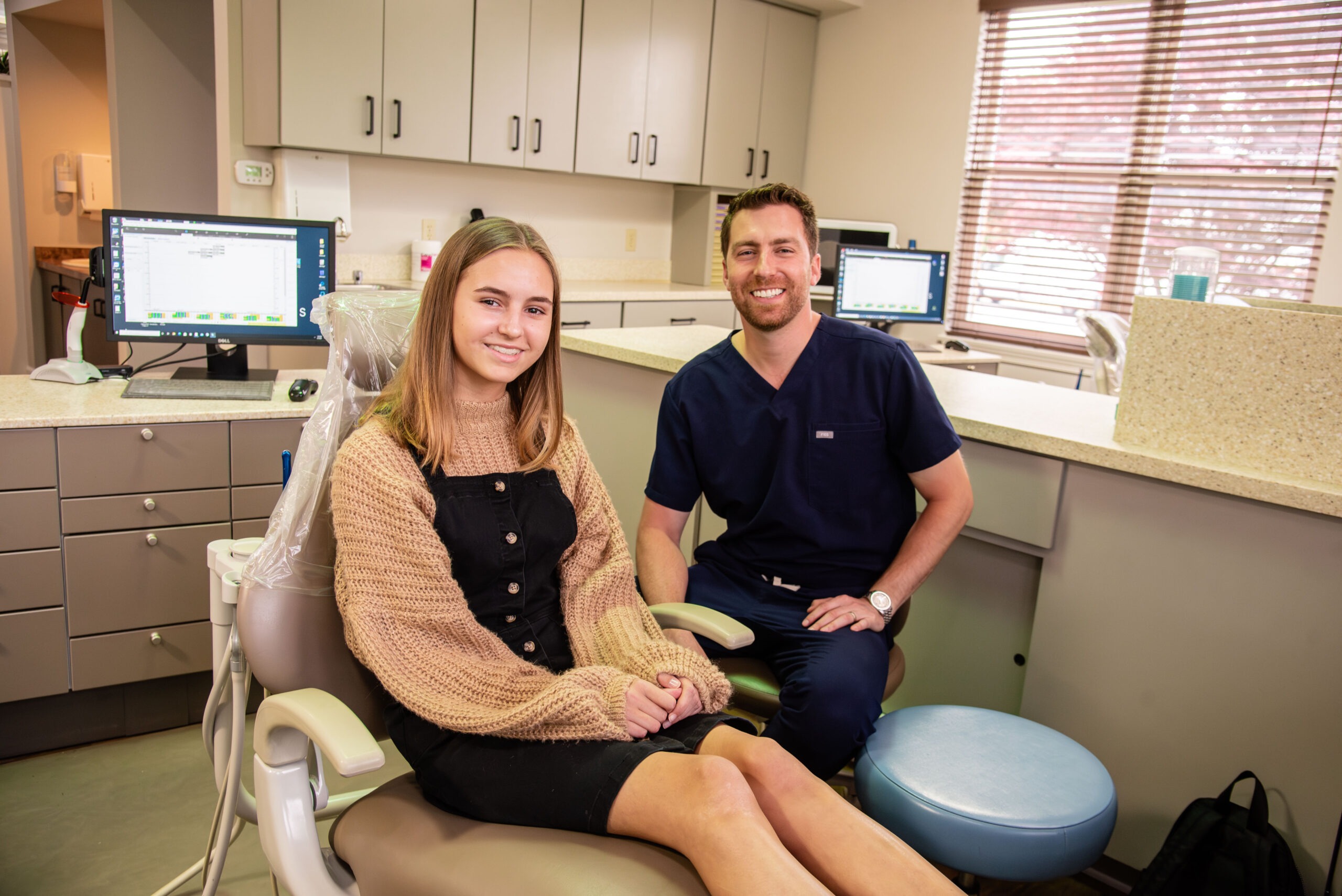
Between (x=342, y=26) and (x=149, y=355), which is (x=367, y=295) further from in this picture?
(x=149, y=355)

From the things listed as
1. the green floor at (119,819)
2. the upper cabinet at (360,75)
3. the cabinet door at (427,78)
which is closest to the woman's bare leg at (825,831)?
the green floor at (119,819)

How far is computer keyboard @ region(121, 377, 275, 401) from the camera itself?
2.27m

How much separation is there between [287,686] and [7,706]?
1332 mm

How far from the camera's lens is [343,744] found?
104 cm

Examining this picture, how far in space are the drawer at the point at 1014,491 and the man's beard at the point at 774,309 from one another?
431 millimetres

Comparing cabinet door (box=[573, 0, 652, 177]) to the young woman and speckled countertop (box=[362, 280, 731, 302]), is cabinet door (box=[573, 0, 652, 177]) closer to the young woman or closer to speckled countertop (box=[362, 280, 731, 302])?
speckled countertop (box=[362, 280, 731, 302])

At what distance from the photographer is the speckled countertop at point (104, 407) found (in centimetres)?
204

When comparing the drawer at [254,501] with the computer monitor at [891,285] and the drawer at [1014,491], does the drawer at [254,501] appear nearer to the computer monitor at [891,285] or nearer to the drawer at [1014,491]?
the drawer at [1014,491]

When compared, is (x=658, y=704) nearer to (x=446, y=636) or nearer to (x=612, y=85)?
(x=446, y=636)

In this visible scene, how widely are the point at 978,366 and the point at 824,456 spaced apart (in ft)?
9.28

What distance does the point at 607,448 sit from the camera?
2.68 meters

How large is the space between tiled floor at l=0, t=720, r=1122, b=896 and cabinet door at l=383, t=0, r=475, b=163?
2.53 metres

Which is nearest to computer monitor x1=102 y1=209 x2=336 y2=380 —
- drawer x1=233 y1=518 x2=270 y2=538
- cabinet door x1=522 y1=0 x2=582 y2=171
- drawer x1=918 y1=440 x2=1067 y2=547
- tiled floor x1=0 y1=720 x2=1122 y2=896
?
drawer x1=233 y1=518 x2=270 y2=538

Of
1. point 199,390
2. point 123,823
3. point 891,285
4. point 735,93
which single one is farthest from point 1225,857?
point 735,93
